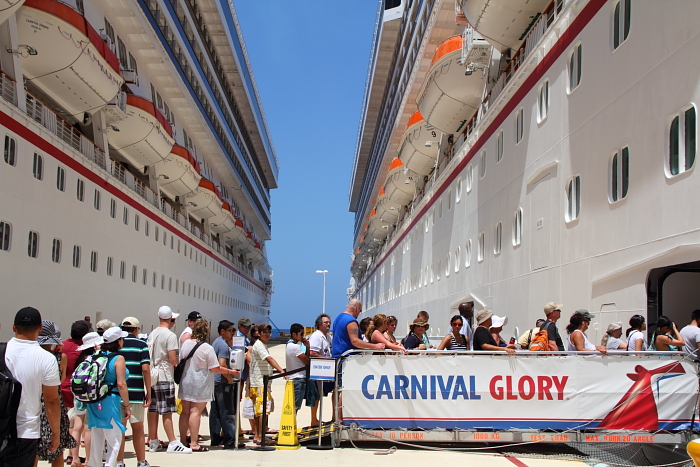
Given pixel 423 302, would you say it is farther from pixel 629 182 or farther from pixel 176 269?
pixel 629 182

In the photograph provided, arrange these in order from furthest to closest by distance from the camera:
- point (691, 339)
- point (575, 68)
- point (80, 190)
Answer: point (80, 190)
point (575, 68)
point (691, 339)

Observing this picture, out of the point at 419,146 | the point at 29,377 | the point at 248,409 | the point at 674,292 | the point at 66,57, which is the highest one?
the point at 419,146

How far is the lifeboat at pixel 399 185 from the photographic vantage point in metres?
42.0

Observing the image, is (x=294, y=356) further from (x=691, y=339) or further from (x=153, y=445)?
(x=691, y=339)

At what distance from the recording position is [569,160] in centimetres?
1284

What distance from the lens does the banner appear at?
27.1 feet

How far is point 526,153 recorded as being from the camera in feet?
52.0

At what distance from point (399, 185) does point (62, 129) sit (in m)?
25.6

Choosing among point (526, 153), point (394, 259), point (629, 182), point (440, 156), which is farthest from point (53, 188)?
point (394, 259)

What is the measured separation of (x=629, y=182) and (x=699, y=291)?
6.14 feet

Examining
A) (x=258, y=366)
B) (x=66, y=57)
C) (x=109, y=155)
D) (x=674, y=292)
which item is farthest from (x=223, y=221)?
(x=674, y=292)

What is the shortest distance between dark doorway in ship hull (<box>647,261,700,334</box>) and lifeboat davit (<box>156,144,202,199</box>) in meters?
26.4

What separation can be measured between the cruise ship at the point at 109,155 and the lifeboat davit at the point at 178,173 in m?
0.10

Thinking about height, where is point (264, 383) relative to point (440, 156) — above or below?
below
